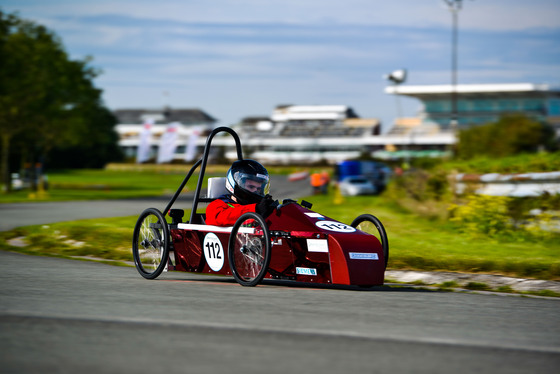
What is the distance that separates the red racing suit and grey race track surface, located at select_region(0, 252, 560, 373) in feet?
2.62

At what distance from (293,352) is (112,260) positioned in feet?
25.5

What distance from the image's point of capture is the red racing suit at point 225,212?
28.9ft

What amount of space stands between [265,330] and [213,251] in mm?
3472

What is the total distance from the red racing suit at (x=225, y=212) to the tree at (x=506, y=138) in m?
42.5

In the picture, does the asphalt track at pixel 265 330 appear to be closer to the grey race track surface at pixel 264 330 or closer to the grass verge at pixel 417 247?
the grey race track surface at pixel 264 330

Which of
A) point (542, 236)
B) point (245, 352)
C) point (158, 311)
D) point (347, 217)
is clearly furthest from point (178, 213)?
point (347, 217)

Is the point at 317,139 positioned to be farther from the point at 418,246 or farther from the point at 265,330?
the point at 265,330

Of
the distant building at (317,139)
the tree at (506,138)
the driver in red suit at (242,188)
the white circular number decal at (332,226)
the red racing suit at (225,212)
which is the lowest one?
the white circular number decal at (332,226)

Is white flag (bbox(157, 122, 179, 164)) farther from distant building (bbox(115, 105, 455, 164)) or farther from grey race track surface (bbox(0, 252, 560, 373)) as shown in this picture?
distant building (bbox(115, 105, 455, 164))

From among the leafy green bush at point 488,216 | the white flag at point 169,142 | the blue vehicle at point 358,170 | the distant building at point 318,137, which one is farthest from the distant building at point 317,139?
the leafy green bush at point 488,216

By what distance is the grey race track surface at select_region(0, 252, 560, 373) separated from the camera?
4652 millimetres

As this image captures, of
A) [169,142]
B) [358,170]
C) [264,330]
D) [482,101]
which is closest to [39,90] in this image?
[169,142]

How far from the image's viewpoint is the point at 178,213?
9703mm

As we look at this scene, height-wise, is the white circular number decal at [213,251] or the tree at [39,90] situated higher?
the tree at [39,90]
